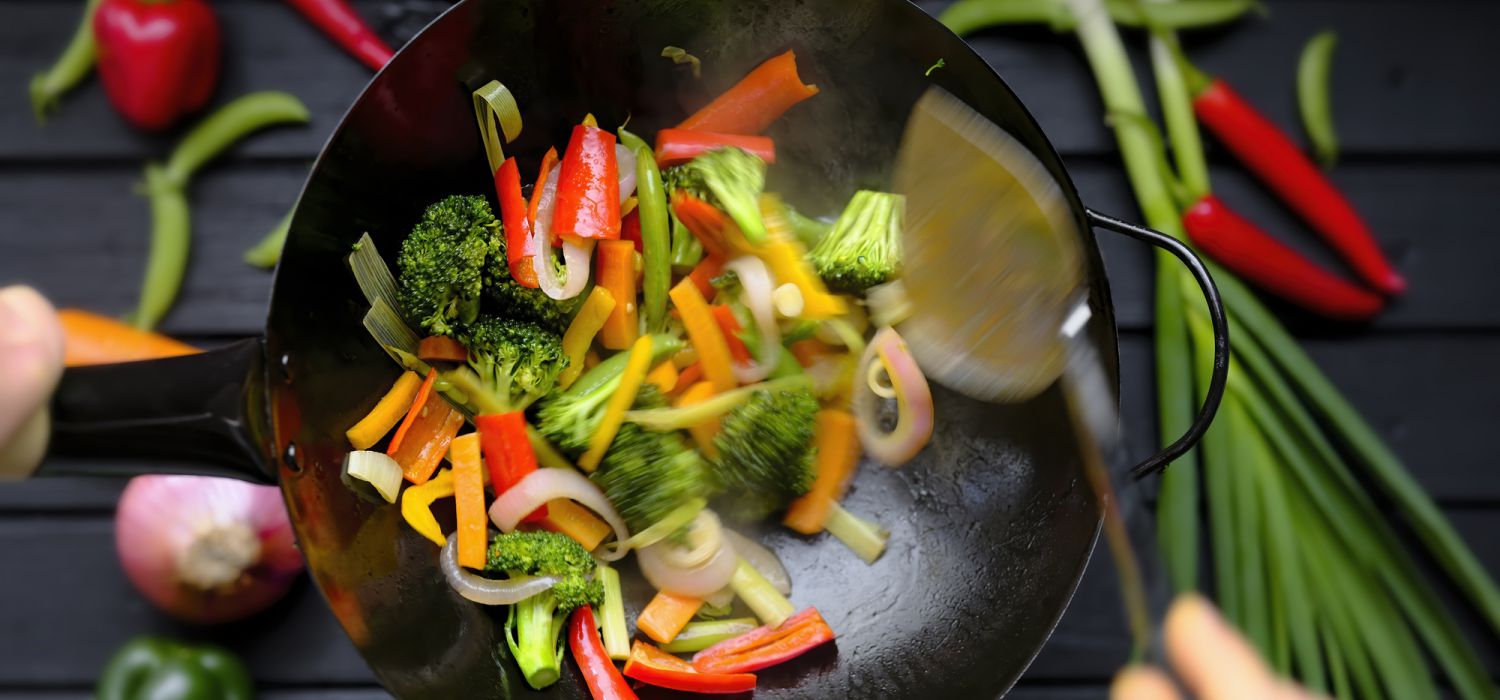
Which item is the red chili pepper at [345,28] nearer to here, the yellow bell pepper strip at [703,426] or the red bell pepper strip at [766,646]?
the yellow bell pepper strip at [703,426]

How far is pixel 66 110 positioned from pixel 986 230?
1962 millimetres

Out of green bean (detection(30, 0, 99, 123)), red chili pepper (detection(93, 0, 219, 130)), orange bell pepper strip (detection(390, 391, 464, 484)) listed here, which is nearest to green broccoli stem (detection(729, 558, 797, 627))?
orange bell pepper strip (detection(390, 391, 464, 484))

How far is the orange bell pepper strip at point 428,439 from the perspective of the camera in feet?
5.03

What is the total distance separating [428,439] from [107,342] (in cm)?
80

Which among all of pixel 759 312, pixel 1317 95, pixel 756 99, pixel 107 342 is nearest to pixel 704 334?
pixel 759 312

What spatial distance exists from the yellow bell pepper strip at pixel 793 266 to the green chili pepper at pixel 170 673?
1.33 metres

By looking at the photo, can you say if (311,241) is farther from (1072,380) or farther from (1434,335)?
(1434,335)

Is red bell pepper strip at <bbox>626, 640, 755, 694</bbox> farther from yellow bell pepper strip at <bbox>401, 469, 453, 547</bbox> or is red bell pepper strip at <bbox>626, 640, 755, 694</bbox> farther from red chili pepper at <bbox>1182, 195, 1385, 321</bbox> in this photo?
red chili pepper at <bbox>1182, 195, 1385, 321</bbox>

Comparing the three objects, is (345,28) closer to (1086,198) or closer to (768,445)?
(768,445)

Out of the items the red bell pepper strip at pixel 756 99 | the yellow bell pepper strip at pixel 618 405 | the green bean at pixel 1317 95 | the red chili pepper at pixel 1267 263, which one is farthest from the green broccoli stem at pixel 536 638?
the green bean at pixel 1317 95

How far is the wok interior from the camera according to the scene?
1394 mm

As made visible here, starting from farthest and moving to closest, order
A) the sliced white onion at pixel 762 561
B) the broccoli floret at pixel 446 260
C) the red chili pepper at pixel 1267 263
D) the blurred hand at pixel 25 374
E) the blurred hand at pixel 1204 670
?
the red chili pepper at pixel 1267 263
the sliced white onion at pixel 762 561
the broccoli floret at pixel 446 260
the blurred hand at pixel 25 374
the blurred hand at pixel 1204 670

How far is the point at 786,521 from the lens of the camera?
1.72 metres

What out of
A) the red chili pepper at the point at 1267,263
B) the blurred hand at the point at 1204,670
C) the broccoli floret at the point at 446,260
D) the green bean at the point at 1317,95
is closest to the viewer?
the blurred hand at the point at 1204,670
